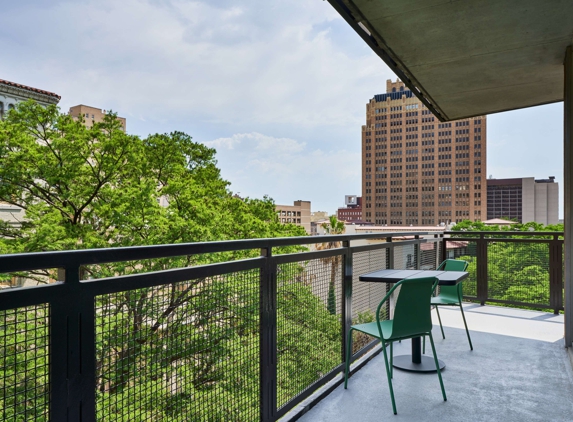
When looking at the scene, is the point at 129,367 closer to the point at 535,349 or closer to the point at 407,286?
the point at 407,286

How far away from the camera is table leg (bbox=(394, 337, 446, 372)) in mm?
3658

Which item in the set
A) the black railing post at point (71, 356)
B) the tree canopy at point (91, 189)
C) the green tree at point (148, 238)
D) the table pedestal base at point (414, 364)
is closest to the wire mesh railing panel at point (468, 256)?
the table pedestal base at point (414, 364)

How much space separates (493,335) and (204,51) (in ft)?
227

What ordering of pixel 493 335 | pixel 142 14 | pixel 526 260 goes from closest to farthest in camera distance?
pixel 493 335 < pixel 526 260 < pixel 142 14

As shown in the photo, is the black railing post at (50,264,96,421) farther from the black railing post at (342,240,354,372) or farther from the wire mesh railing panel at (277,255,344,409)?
the black railing post at (342,240,354,372)

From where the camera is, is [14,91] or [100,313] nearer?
[100,313]

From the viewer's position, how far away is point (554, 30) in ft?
11.5

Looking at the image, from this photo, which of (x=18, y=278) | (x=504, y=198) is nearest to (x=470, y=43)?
(x=18, y=278)

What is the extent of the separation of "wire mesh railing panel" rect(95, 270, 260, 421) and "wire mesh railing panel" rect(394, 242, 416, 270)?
2886mm

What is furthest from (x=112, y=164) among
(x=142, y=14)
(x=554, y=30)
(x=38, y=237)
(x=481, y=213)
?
(x=481, y=213)

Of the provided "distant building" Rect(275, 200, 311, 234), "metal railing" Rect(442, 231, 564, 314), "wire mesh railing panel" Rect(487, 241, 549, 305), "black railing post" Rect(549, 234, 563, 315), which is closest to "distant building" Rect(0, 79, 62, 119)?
"metal railing" Rect(442, 231, 564, 314)

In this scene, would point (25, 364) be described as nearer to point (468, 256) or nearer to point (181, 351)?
point (181, 351)

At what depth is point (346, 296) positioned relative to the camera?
11.6 feet

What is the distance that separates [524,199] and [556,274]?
111m
